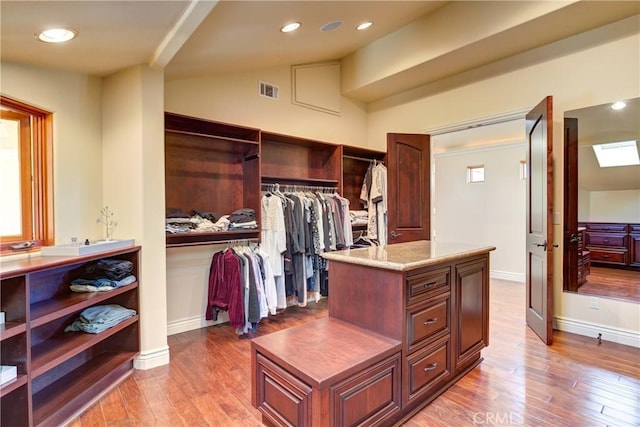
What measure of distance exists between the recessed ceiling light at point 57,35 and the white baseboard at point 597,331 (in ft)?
15.6

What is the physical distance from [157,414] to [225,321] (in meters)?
1.66

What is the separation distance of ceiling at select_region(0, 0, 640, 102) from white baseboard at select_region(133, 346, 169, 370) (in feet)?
7.36

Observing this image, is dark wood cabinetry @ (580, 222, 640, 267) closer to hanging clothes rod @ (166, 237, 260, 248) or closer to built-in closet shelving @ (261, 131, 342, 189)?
built-in closet shelving @ (261, 131, 342, 189)

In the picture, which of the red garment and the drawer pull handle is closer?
the drawer pull handle

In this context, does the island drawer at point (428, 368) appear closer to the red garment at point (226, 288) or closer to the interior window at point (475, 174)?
the red garment at point (226, 288)

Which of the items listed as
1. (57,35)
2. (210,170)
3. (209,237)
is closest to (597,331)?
(209,237)

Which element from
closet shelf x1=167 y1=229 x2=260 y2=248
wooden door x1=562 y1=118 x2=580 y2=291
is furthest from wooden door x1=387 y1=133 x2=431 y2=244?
closet shelf x1=167 y1=229 x2=260 y2=248

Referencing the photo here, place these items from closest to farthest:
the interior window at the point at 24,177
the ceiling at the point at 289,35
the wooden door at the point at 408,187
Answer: the ceiling at the point at 289,35 → the interior window at the point at 24,177 → the wooden door at the point at 408,187

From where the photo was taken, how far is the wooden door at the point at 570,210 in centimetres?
333

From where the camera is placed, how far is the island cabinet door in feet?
7.46

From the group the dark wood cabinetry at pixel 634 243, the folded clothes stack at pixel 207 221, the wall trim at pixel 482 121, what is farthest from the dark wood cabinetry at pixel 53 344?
the dark wood cabinetry at pixel 634 243

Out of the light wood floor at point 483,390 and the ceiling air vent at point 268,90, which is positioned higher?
the ceiling air vent at point 268,90

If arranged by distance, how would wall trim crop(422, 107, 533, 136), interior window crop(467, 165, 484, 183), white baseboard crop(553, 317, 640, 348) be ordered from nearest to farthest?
white baseboard crop(553, 317, 640, 348) < wall trim crop(422, 107, 533, 136) < interior window crop(467, 165, 484, 183)

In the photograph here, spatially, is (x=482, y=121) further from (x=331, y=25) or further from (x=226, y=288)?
(x=226, y=288)
